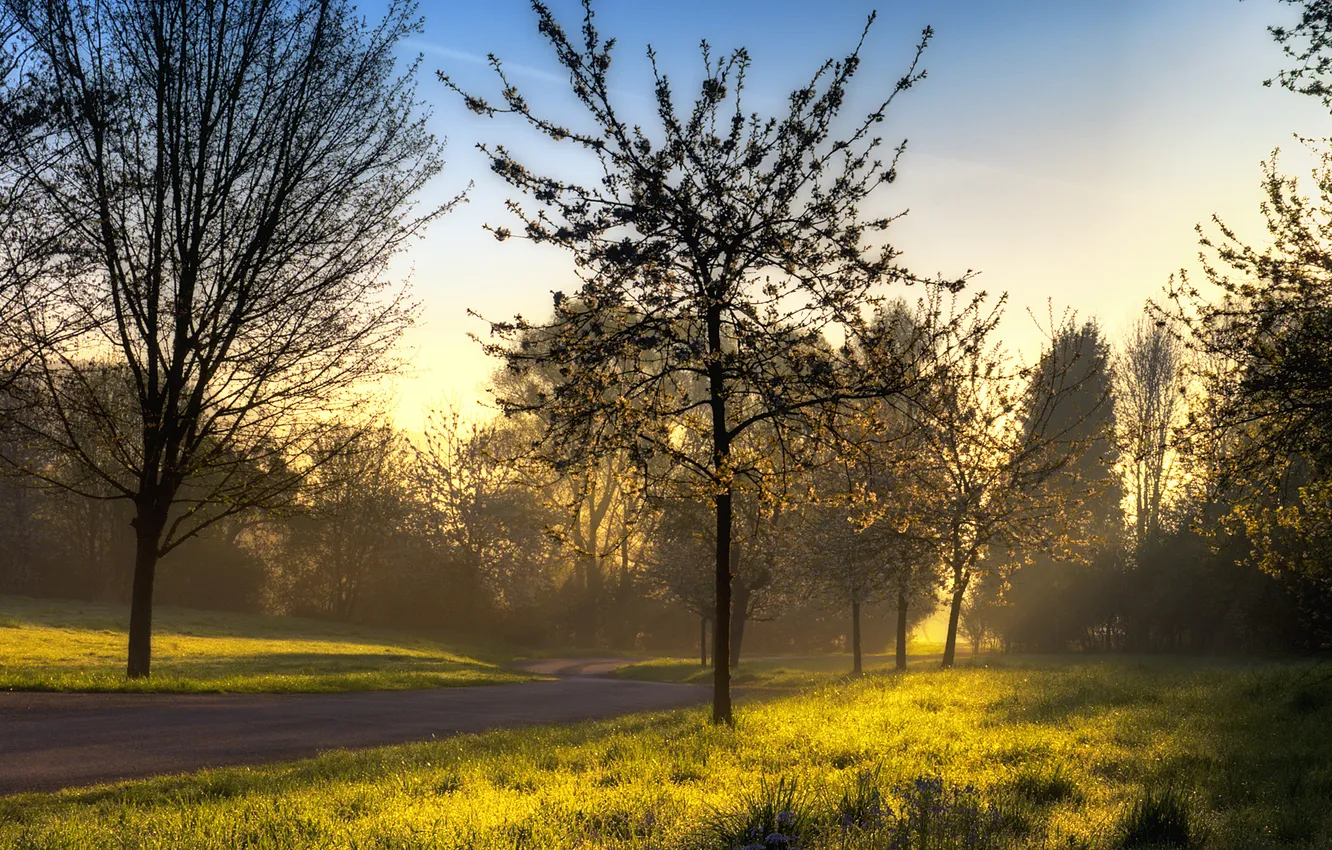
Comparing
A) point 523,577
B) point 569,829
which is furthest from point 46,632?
point 569,829

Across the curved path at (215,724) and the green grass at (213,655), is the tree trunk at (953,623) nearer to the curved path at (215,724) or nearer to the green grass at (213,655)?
A: the curved path at (215,724)

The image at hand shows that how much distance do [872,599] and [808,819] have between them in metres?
26.2

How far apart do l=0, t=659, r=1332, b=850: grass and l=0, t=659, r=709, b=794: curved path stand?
1.16 m

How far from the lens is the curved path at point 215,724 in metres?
9.25

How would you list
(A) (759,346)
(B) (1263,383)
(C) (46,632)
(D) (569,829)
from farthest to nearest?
(C) (46,632) < (A) (759,346) < (B) (1263,383) < (D) (569,829)

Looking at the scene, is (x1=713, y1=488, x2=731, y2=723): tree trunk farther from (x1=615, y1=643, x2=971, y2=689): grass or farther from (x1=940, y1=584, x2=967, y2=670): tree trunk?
(x1=940, y1=584, x2=967, y2=670): tree trunk

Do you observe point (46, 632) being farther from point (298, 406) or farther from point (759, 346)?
point (759, 346)

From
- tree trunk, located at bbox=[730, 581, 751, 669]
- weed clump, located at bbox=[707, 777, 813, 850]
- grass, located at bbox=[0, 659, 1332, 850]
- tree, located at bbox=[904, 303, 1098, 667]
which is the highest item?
tree, located at bbox=[904, 303, 1098, 667]

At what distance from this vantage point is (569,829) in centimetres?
599

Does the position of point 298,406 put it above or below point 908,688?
above

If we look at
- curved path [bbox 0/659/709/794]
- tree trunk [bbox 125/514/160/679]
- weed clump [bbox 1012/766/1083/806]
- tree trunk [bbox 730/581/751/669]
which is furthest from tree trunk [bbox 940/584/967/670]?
tree trunk [bbox 125/514/160/679]

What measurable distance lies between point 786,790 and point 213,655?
25.5 metres

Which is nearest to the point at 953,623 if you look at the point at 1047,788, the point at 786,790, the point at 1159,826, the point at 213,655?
the point at 1047,788

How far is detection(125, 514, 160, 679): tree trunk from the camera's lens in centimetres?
1658
